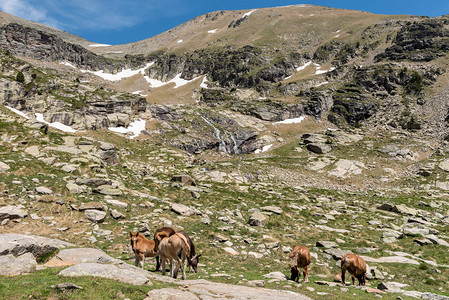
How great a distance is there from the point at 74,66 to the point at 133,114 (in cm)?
13264

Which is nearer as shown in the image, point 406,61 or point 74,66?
point 406,61

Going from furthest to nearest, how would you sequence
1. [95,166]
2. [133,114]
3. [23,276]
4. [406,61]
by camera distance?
[406,61] → [133,114] → [95,166] → [23,276]

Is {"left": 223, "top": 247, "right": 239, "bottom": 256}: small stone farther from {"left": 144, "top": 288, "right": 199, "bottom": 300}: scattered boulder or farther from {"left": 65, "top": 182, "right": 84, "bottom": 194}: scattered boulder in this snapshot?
{"left": 65, "top": 182, "right": 84, "bottom": 194}: scattered boulder

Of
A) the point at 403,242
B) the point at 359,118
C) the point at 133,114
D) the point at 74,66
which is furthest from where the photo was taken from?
the point at 74,66

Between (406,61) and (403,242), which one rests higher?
(406,61)

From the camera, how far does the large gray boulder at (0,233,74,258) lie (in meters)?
9.28

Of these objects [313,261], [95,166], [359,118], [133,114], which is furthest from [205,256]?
[359,118]

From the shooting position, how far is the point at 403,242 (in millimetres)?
19797

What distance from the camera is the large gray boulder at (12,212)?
14.7 meters

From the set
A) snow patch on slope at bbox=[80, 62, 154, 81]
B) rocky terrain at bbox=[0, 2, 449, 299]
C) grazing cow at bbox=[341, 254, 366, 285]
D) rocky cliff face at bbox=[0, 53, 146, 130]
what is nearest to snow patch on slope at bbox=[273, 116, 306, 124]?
rocky terrain at bbox=[0, 2, 449, 299]

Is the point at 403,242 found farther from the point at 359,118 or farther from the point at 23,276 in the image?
the point at 359,118

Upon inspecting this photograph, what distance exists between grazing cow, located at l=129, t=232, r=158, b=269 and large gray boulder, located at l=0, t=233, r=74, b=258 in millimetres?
3351

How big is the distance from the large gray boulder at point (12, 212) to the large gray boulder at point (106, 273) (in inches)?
397

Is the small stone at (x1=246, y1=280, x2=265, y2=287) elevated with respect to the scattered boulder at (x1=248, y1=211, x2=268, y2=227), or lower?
elevated
